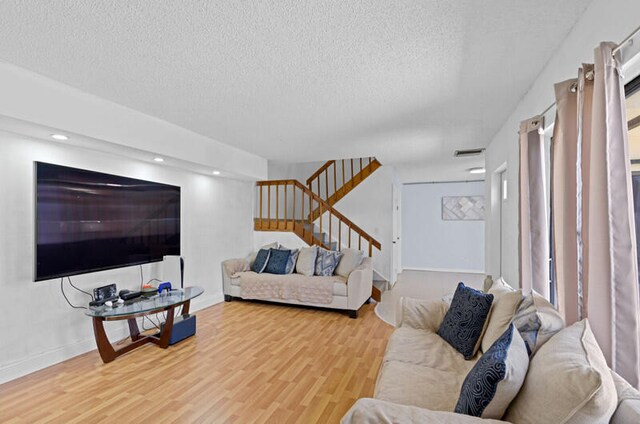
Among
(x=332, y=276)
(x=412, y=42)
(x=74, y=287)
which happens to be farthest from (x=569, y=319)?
(x=74, y=287)

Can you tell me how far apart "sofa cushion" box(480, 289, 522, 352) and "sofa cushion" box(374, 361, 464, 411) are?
31cm

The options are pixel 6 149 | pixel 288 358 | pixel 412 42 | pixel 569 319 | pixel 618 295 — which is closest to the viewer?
pixel 618 295

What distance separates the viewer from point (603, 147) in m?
1.19

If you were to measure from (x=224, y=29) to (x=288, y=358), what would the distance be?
2703mm

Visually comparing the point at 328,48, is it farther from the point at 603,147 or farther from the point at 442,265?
the point at 442,265

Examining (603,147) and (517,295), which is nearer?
(603,147)

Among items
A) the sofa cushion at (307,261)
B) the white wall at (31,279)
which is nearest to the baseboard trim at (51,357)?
the white wall at (31,279)

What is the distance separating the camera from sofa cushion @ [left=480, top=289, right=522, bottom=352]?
1.81 m

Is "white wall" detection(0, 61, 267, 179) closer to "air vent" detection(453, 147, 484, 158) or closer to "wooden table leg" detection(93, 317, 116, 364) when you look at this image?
"wooden table leg" detection(93, 317, 116, 364)

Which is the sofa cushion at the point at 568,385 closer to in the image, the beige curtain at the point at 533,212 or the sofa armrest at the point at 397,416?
the sofa armrest at the point at 397,416

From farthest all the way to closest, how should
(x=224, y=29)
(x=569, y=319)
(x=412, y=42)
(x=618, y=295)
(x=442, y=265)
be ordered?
1. (x=442, y=265)
2. (x=412, y=42)
3. (x=224, y=29)
4. (x=569, y=319)
5. (x=618, y=295)

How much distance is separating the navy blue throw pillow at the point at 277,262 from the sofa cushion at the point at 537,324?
3.70 metres

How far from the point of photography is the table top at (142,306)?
2.71 meters

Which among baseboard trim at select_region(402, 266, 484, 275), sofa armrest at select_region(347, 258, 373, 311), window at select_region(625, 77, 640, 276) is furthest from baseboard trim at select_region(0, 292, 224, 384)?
baseboard trim at select_region(402, 266, 484, 275)
